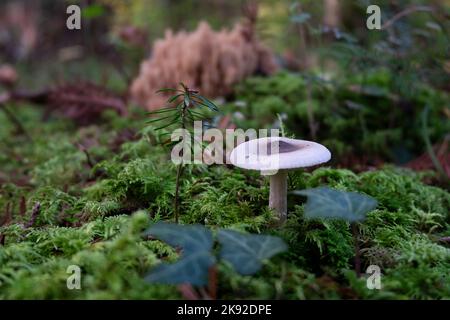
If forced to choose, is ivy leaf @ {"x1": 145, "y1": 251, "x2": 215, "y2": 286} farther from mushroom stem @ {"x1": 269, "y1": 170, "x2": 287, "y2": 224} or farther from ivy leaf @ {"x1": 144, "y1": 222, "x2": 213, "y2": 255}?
mushroom stem @ {"x1": 269, "y1": 170, "x2": 287, "y2": 224}

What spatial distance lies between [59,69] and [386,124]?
5.65 metres

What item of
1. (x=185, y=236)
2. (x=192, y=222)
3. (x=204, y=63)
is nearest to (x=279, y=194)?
(x=192, y=222)

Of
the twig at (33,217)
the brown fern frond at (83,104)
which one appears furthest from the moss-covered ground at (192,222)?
the brown fern frond at (83,104)

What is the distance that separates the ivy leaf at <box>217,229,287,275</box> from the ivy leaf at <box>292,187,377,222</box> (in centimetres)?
16

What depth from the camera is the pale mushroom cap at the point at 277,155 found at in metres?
1.55

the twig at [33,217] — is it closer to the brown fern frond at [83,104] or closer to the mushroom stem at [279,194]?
the mushroom stem at [279,194]

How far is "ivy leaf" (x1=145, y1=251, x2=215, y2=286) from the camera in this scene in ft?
4.34

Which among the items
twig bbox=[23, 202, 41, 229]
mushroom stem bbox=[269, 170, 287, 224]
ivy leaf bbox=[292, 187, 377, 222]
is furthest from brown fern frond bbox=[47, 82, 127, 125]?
ivy leaf bbox=[292, 187, 377, 222]

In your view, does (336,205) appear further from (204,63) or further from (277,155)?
(204,63)

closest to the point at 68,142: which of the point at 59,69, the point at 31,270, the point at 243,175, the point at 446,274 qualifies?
the point at 243,175

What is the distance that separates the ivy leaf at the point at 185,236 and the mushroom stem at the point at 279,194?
470 mm

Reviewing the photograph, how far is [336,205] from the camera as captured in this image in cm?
151

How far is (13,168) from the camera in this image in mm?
3311

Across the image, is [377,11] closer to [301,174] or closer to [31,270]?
[301,174]
